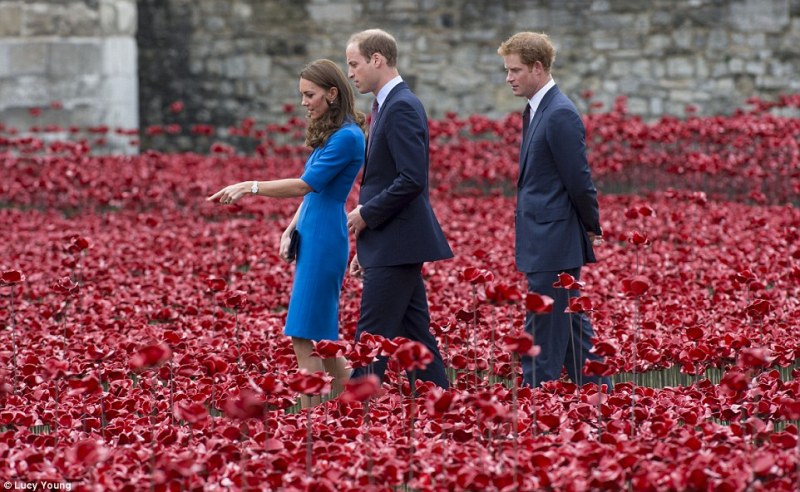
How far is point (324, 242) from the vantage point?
4.55m

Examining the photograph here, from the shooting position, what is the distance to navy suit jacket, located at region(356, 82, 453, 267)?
4539mm

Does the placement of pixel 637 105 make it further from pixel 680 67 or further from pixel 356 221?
pixel 356 221

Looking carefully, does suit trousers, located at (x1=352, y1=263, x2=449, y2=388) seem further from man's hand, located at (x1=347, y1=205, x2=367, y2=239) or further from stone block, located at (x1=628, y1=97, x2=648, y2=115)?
stone block, located at (x1=628, y1=97, x2=648, y2=115)

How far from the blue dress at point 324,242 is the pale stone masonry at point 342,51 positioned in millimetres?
9505

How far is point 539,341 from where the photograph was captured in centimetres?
473

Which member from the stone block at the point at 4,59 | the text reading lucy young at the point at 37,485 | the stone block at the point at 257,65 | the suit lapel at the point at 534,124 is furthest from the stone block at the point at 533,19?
the text reading lucy young at the point at 37,485

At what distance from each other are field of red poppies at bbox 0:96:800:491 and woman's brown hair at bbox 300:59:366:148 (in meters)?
0.71

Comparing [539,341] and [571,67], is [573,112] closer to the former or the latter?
[539,341]

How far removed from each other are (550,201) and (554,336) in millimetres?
534

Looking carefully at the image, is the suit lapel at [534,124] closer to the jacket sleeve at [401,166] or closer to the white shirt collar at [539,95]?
the white shirt collar at [539,95]

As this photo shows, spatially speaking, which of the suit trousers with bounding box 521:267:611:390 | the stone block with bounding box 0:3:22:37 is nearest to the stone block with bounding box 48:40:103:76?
the stone block with bounding box 0:3:22:37

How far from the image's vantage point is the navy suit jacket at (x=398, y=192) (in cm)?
454

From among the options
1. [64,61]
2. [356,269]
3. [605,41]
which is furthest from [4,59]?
[356,269]

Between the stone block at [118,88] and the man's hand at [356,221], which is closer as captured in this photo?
the man's hand at [356,221]
